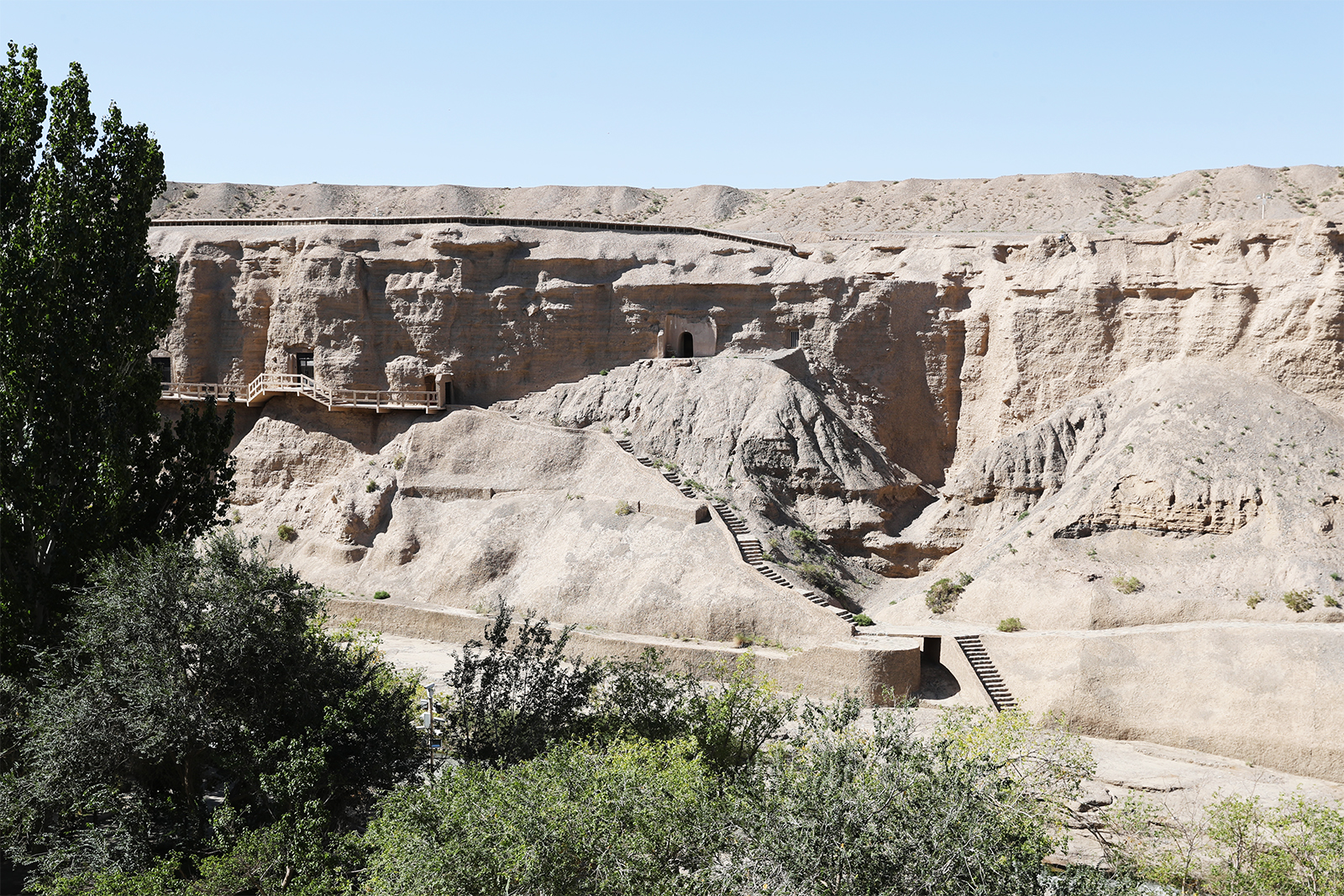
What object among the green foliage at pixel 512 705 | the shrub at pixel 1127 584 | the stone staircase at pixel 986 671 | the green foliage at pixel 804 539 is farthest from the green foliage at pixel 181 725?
the shrub at pixel 1127 584

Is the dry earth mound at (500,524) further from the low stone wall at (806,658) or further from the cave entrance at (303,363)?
the cave entrance at (303,363)

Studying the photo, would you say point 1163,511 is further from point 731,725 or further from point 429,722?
point 429,722

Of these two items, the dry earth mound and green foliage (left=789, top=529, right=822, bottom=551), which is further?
green foliage (left=789, top=529, right=822, bottom=551)

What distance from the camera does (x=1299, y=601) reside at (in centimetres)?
3055

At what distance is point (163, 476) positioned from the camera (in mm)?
22516

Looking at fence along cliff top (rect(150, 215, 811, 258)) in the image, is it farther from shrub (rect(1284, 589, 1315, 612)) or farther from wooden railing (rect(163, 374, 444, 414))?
shrub (rect(1284, 589, 1315, 612))

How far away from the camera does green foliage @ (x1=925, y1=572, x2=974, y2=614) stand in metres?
34.8

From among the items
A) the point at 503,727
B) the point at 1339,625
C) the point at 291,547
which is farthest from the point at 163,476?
the point at 1339,625

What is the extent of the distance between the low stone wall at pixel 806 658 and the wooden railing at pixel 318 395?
1185 centimetres

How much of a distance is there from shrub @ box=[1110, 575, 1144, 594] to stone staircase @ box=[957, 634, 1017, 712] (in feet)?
14.7

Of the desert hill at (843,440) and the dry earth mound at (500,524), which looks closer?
the desert hill at (843,440)

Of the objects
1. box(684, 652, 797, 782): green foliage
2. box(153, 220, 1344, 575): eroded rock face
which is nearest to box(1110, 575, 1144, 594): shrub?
box(153, 220, 1344, 575): eroded rock face

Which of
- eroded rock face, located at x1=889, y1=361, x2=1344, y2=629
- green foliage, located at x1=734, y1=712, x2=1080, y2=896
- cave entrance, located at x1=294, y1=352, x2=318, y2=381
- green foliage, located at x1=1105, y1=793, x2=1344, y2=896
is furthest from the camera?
cave entrance, located at x1=294, y1=352, x2=318, y2=381

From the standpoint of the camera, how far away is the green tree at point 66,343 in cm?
2016
